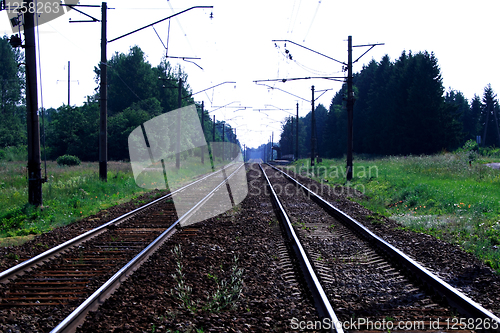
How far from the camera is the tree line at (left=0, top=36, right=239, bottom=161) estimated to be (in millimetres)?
43125

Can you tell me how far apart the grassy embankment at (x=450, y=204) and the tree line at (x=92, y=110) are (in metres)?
15.8

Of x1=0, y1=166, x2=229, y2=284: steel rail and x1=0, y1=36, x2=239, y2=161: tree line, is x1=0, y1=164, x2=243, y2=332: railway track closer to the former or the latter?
x1=0, y1=166, x2=229, y2=284: steel rail

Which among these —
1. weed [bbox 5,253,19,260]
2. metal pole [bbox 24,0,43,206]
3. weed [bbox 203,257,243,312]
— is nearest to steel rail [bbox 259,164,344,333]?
weed [bbox 203,257,243,312]

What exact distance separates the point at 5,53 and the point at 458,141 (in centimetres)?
7214

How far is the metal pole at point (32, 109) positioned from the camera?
11312 mm

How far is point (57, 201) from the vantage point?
13008 millimetres

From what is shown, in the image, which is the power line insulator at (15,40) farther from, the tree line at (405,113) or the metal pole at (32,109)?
the tree line at (405,113)

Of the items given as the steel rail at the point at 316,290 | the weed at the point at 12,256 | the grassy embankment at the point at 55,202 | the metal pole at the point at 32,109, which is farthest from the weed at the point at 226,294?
the metal pole at the point at 32,109

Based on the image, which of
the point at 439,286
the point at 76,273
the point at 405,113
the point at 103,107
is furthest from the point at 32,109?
the point at 405,113

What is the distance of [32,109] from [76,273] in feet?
24.7

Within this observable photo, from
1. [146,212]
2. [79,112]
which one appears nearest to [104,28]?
[146,212]

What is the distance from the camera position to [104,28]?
1645 centimetres

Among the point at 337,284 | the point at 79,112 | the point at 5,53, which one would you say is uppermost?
the point at 5,53

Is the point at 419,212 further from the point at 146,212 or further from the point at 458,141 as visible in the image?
the point at 458,141
